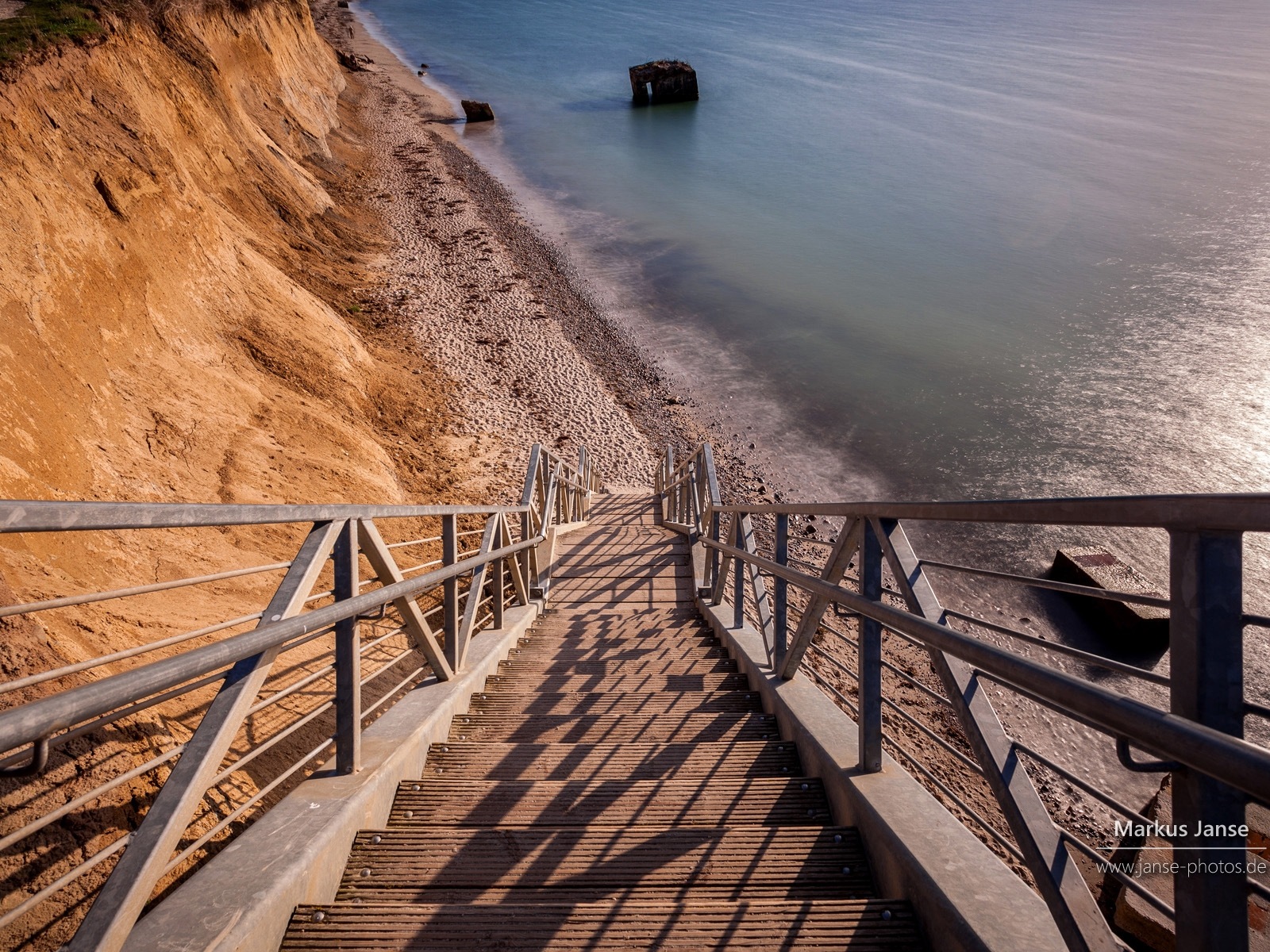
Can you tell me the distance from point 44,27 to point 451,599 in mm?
10703

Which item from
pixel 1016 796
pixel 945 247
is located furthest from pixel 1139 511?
pixel 945 247

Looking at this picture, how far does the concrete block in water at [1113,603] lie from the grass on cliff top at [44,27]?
1440 centimetres

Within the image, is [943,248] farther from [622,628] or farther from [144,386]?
[144,386]

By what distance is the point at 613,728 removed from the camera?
3.54m

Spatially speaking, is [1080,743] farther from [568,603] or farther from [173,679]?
[173,679]

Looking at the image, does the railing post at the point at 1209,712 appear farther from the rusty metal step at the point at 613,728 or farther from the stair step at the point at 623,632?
the stair step at the point at 623,632

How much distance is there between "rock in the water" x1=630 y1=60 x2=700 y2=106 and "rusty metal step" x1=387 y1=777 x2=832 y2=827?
50657mm

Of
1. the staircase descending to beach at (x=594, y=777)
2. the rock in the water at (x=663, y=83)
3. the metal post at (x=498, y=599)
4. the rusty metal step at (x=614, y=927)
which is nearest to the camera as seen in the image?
the staircase descending to beach at (x=594, y=777)

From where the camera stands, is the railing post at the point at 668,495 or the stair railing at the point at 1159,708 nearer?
the stair railing at the point at 1159,708

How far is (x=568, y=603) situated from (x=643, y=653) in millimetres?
1932

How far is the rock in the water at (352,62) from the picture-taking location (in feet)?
144

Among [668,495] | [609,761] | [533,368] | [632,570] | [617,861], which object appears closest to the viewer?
[617,861]

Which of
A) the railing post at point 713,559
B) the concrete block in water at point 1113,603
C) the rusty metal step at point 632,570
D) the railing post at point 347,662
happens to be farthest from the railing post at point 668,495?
the railing post at point 347,662

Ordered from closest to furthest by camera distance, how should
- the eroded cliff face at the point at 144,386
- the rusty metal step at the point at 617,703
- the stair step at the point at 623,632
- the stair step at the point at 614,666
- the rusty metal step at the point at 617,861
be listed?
the rusty metal step at the point at 617,861, the eroded cliff face at the point at 144,386, the rusty metal step at the point at 617,703, the stair step at the point at 614,666, the stair step at the point at 623,632
